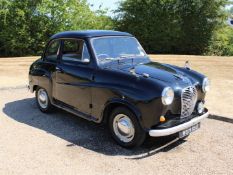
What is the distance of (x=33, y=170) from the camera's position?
5242mm

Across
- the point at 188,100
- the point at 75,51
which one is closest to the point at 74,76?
the point at 75,51

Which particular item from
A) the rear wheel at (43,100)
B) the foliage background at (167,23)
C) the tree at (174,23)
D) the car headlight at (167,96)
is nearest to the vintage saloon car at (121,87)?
the car headlight at (167,96)

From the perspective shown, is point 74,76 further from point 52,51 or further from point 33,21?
point 33,21

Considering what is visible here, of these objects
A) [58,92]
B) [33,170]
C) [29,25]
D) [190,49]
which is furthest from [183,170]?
[190,49]

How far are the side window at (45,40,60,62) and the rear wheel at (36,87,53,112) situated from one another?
2.45ft

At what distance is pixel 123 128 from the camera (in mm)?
5980

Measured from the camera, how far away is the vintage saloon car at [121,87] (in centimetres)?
563

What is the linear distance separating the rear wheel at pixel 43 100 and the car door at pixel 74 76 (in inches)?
21.6

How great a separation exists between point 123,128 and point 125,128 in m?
0.05

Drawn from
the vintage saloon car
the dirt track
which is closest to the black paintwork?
the vintage saloon car

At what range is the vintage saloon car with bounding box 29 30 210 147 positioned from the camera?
5.63m

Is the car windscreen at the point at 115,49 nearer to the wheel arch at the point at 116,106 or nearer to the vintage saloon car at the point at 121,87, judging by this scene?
the vintage saloon car at the point at 121,87

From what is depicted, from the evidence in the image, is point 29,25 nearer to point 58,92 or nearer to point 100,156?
point 58,92

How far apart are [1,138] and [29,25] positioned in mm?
15173
